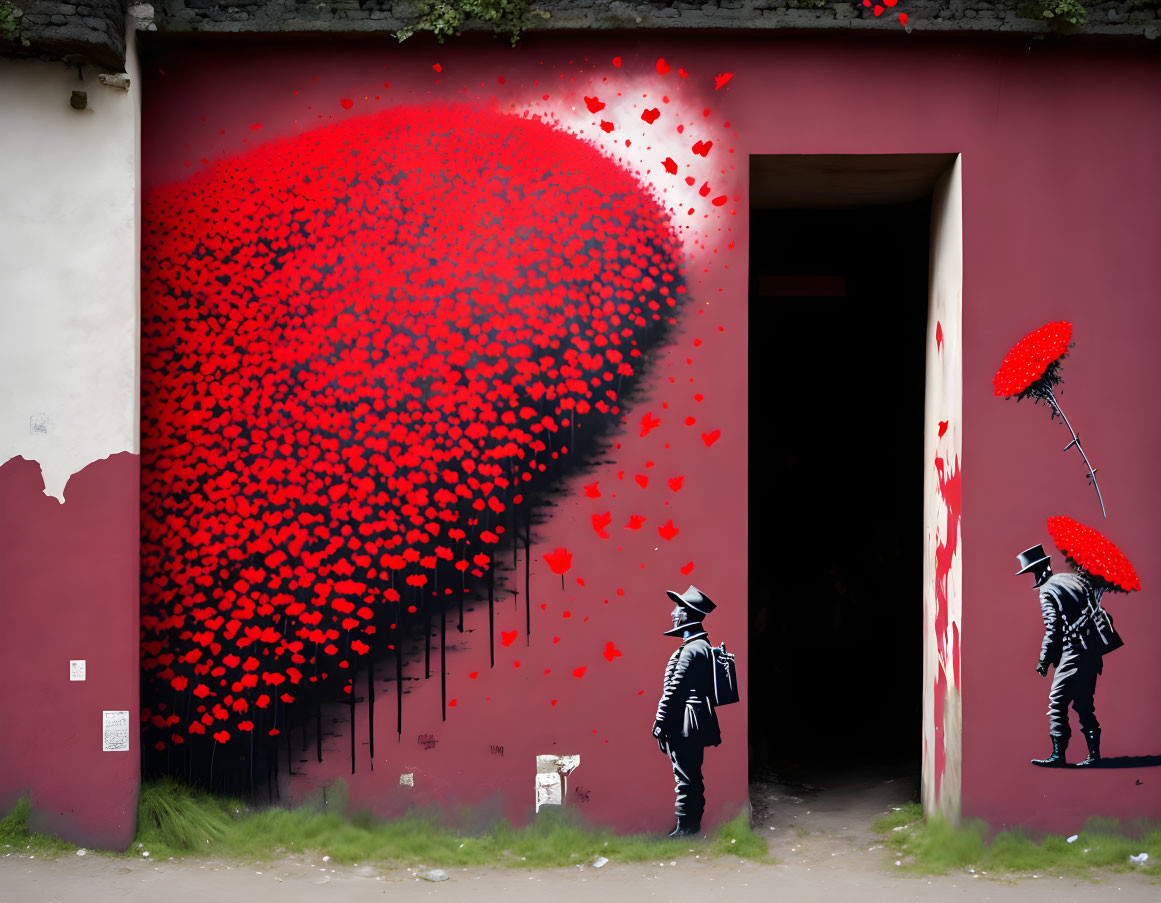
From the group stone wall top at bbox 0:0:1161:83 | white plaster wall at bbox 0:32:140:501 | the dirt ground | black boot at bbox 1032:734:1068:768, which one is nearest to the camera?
the dirt ground

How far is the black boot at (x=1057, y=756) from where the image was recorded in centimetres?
620

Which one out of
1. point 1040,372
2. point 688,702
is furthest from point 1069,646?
point 688,702

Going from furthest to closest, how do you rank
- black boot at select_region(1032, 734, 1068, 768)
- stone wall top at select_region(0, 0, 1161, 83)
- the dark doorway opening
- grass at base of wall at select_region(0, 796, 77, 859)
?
the dark doorway opening, black boot at select_region(1032, 734, 1068, 768), stone wall top at select_region(0, 0, 1161, 83), grass at base of wall at select_region(0, 796, 77, 859)

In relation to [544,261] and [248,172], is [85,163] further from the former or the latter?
[544,261]

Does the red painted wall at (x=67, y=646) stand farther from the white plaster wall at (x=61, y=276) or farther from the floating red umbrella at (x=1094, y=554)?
the floating red umbrella at (x=1094, y=554)

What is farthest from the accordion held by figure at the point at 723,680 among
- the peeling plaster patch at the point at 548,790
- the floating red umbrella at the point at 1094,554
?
the floating red umbrella at the point at 1094,554

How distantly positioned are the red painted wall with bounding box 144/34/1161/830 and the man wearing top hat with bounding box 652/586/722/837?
0.09 meters

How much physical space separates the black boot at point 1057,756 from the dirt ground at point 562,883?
2.11ft

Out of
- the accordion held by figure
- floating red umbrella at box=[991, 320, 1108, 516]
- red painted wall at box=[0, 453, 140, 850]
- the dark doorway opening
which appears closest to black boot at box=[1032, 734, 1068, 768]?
floating red umbrella at box=[991, 320, 1108, 516]

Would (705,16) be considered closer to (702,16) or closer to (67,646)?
(702,16)

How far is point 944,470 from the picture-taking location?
6.55 m

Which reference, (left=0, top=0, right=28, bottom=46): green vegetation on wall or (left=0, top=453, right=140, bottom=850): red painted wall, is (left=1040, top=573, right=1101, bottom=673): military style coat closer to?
(left=0, top=453, right=140, bottom=850): red painted wall

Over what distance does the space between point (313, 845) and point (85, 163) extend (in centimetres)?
432

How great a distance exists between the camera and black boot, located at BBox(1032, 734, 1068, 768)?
20.3 ft
